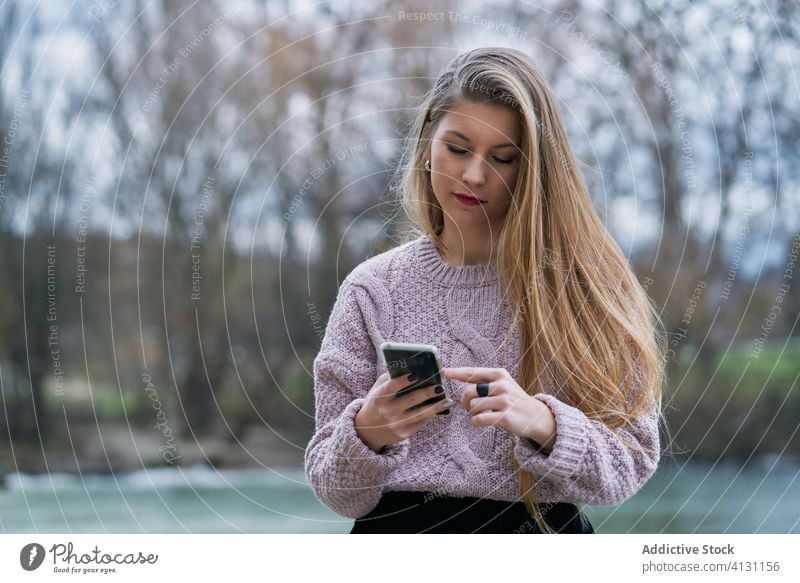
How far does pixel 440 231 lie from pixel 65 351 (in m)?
1.82

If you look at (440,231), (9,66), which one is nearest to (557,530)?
(440,231)

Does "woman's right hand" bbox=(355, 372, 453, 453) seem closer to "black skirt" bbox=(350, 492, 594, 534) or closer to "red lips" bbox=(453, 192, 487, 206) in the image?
"black skirt" bbox=(350, 492, 594, 534)

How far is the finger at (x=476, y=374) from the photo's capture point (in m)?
0.86

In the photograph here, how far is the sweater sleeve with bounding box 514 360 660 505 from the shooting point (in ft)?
2.86

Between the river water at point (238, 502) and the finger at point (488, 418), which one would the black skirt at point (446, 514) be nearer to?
the finger at point (488, 418)

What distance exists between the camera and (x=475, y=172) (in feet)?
3.10

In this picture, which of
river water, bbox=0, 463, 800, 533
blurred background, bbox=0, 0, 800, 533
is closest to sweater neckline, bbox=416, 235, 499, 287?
blurred background, bbox=0, 0, 800, 533

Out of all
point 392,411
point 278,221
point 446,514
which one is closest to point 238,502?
point 278,221

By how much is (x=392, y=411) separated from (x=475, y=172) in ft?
0.84

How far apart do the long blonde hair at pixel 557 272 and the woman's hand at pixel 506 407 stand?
0.08m

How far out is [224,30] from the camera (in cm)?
227

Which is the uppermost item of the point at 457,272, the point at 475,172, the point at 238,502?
the point at 475,172

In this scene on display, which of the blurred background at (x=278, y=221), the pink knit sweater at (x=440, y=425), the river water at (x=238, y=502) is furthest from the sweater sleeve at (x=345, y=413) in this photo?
the river water at (x=238, y=502)

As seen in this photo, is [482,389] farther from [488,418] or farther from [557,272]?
[557,272]
